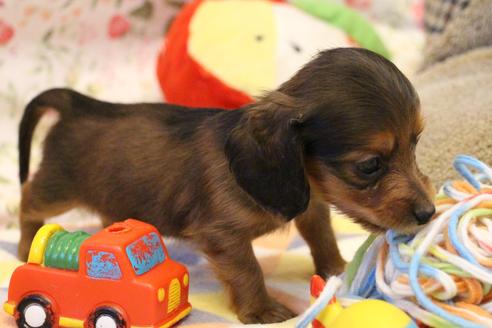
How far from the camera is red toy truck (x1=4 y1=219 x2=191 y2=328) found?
183 cm

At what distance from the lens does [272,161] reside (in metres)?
1.89

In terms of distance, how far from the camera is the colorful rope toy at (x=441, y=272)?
5.33 feet

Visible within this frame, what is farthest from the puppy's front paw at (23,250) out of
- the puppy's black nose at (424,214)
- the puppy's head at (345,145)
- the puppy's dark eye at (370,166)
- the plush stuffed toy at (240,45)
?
the puppy's black nose at (424,214)

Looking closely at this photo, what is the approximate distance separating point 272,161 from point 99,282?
0.53 metres

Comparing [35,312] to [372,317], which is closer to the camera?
[372,317]

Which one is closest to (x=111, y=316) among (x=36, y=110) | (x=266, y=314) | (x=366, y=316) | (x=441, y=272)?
(x=266, y=314)

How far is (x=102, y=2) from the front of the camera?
162 inches

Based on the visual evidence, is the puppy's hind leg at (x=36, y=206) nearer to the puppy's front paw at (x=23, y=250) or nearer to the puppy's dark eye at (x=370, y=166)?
the puppy's front paw at (x=23, y=250)

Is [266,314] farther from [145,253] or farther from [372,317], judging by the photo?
[372,317]

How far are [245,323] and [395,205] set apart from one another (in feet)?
1.83

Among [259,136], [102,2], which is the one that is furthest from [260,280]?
[102,2]

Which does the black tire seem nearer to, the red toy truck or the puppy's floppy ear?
the red toy truck

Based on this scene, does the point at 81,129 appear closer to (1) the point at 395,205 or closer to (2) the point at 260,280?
(2) the point at 260,280

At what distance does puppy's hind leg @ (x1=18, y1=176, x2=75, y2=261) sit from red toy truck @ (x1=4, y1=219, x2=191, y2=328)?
1.97 ft
